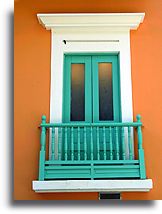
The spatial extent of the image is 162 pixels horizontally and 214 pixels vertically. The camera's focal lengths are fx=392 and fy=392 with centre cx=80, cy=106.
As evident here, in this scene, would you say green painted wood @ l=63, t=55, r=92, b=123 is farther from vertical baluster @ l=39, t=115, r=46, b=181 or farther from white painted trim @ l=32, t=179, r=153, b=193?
white painted trim @ l=32, t=179, r=153, b=193

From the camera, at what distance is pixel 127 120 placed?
→ 210 inches

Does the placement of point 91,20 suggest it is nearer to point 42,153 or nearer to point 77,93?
point 77,93

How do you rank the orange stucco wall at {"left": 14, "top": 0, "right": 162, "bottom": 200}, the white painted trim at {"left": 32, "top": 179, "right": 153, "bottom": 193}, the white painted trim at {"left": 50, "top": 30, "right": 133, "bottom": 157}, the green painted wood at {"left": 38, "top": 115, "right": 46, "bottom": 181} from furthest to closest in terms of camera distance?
the white painted trim at {"left": 50, "top": 30, "right": 133, "bottom": 157}, the orange stucco wall at {"left": 14, "top": 0, "right": 162, "bottom": 200}, the green painted wood at {"left": 38, "top": 115, "right": 46, "bottom": 181}, the white painted trim at {"left": 32, "top": 179, "right": 153, "bottom": 193}

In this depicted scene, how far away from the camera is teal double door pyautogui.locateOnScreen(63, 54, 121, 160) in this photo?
550 cm

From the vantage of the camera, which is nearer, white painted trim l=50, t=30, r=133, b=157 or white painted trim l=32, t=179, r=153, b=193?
white painted trim l=32, t=179, r=153, b=193

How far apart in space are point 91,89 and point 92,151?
97 centimetres

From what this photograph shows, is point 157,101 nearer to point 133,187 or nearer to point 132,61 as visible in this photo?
point 132,61

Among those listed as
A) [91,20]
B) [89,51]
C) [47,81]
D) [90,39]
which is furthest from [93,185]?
[91,20]

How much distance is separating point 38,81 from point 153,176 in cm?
205

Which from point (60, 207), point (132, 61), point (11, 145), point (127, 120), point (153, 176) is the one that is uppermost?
point (132, 61)

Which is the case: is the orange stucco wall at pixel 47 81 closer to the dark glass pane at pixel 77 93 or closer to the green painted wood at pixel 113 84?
the green painted wood at pixel 113 84

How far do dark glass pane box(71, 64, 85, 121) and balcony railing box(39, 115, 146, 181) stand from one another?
0.92ft

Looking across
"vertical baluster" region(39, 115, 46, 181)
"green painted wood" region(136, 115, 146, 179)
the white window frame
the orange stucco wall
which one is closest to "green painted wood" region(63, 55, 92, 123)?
the white window frame

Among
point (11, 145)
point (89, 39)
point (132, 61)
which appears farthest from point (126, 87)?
point (11, 145)
